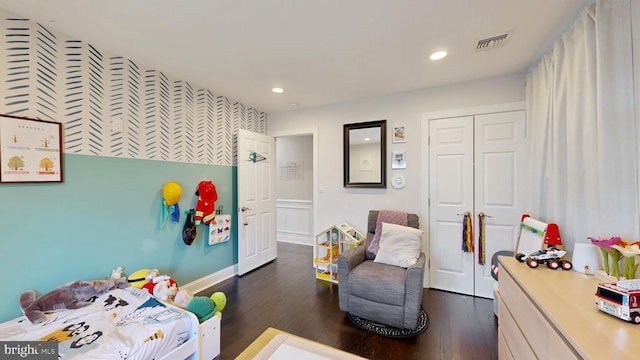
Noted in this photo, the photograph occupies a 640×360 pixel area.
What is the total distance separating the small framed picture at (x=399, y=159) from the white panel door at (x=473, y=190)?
30 centimetres

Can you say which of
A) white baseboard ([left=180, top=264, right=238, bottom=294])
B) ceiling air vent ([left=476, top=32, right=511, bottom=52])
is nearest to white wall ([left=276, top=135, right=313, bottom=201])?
white baseboard ([left=180, top=264, right=238, bottom=294])

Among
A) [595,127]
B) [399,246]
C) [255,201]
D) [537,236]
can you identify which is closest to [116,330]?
[255,201]

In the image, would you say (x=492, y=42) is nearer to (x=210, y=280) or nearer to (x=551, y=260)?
(x=551, y=260)

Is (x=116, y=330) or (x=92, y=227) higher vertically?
(x=92, y=227)

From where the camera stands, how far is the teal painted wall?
167 cm

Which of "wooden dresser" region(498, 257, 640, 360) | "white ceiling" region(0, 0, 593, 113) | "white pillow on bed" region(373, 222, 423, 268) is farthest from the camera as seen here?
"white pillow on bed" region(373, 222, 423, 268)

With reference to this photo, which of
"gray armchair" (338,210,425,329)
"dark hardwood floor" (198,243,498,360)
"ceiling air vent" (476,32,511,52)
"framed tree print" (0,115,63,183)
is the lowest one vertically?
"dark hardwood floor" (198,243,498,360)

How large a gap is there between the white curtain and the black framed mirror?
1.60m

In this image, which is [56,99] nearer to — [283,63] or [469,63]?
[283,63]

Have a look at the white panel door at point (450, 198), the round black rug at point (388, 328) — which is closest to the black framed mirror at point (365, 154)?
the white panel door at point (450, 198)

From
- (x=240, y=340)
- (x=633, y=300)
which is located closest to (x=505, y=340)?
(x=633, y=300)

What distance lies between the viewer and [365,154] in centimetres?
330

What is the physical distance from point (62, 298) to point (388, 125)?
3483 millimetres

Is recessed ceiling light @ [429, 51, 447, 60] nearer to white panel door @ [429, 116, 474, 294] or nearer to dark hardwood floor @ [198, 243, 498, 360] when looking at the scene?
white panel door @ [429, 116, 474, 294]
